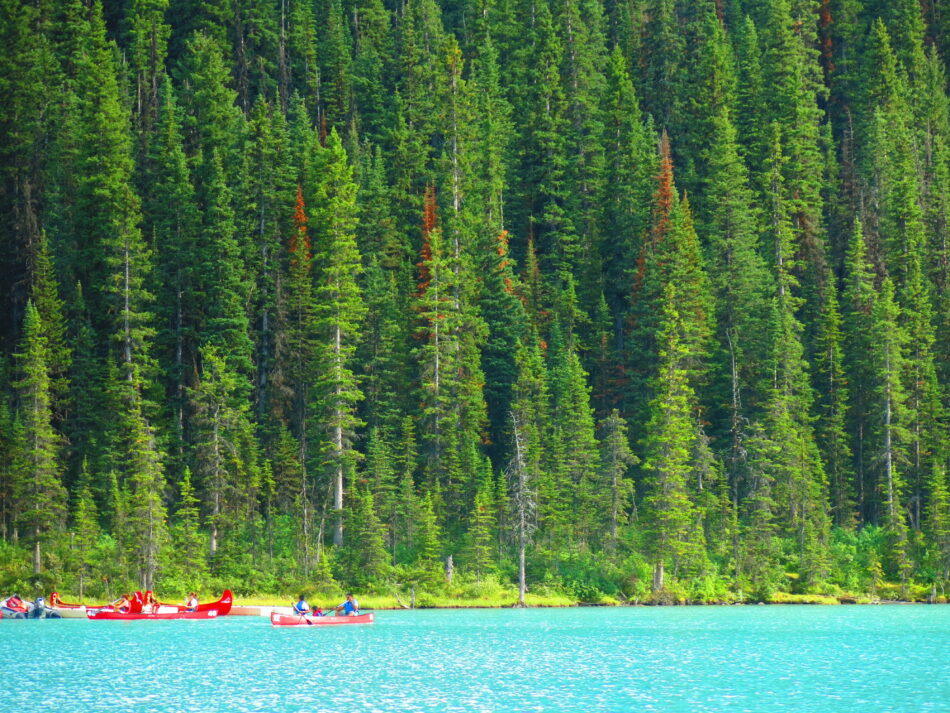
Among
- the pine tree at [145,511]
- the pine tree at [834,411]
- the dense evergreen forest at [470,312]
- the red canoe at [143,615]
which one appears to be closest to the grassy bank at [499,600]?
the dense evergreen forest at [470,312]

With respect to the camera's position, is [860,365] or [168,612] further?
[860,365]

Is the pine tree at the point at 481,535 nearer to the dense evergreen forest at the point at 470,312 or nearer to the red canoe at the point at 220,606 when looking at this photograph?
the dense evergreen forest at the point at 470,312

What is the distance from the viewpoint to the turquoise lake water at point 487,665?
33812mm

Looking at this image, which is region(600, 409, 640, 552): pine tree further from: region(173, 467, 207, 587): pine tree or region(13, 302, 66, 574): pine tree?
region(13, 302, 66, 574): pine tree

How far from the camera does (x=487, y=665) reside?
42219 mm

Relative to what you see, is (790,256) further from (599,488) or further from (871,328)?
(599,488)

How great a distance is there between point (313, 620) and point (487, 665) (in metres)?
20.1

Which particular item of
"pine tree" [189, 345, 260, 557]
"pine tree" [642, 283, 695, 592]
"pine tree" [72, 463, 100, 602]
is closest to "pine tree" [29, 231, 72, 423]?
"pine tree" [189, 345, 260, 557]

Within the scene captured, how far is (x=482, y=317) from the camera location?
303ft

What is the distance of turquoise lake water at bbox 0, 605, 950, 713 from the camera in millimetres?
33812

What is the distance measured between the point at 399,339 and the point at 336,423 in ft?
42.2

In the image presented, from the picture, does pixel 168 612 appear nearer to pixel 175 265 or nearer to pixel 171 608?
pixel 171 608

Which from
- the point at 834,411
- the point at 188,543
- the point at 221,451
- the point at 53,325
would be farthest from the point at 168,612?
the point at 834,411

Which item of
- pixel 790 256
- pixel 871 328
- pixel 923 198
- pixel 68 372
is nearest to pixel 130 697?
pixel 68 372
